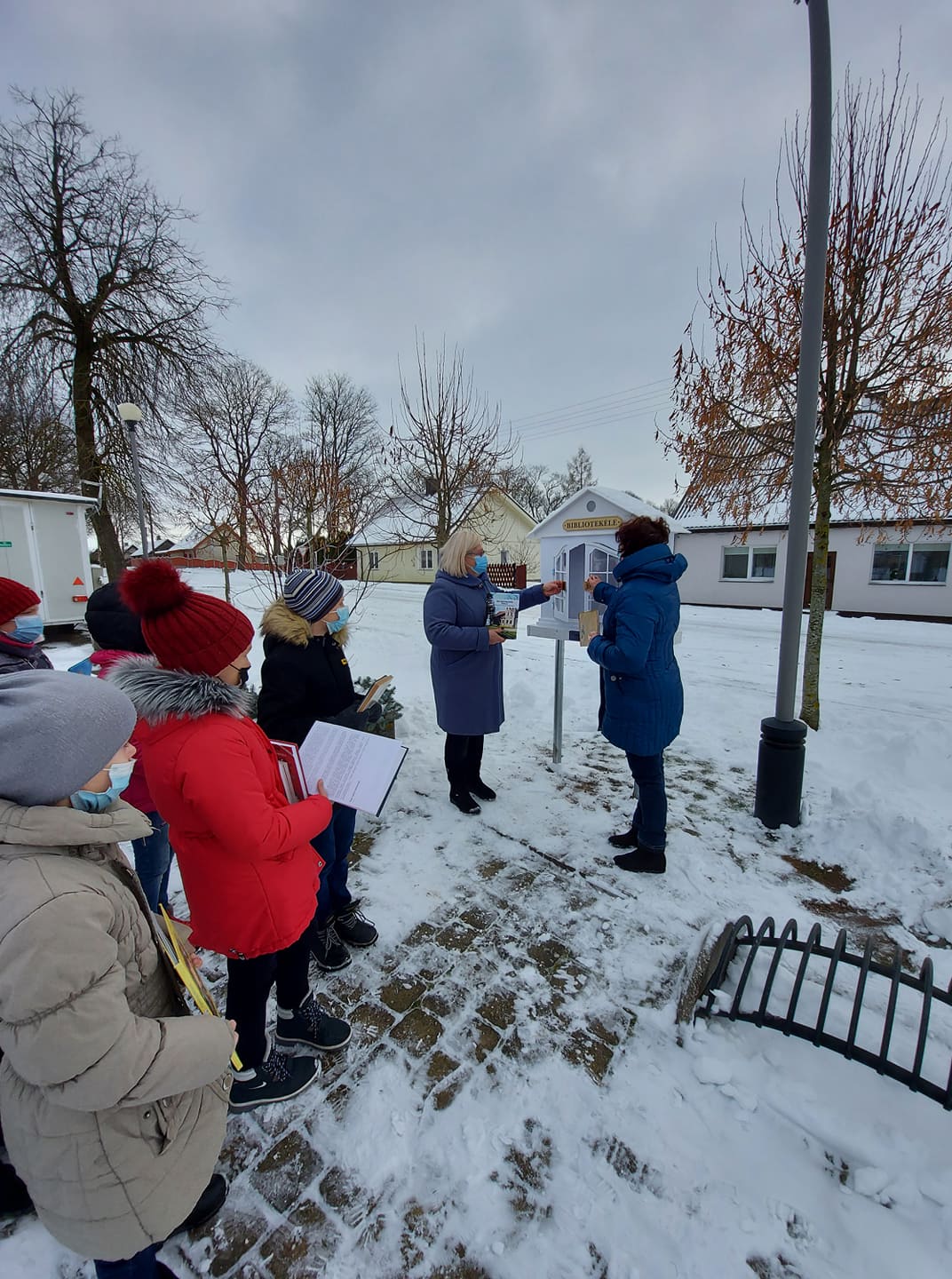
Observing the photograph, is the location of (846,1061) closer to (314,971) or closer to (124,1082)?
(314,971)

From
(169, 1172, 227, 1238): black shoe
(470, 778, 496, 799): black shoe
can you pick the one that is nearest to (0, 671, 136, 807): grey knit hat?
(169, 1172, 227, 1238): black shoe

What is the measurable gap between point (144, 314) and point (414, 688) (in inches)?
588

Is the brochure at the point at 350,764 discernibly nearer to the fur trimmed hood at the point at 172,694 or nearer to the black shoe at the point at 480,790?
the fur trimmed hood at the point at 172,694

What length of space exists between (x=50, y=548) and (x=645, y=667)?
42.8ft

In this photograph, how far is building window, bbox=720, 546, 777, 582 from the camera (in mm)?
16812

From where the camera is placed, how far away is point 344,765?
201cm

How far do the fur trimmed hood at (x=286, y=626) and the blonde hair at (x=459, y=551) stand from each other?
1.35 metres

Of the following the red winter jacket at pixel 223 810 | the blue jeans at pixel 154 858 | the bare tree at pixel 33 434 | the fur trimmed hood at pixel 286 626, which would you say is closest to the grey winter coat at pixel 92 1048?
the red winter jacket at pixel 223 810

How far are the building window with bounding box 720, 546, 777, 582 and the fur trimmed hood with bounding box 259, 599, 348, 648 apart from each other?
16898 mm

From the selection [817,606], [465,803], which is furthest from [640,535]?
[817,606]

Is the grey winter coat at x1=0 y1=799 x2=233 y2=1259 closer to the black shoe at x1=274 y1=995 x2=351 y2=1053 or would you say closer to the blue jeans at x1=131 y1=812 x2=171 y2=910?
the black shoe at x1=274 y1=995 x2=351 y2=1053

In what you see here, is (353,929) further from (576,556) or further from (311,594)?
(576,556)

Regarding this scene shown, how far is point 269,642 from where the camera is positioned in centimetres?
236

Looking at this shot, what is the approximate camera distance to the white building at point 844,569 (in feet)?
47.9
